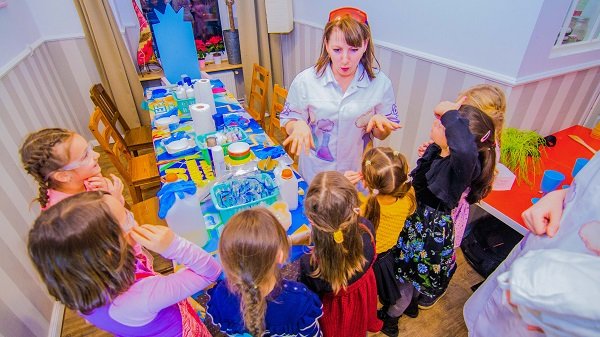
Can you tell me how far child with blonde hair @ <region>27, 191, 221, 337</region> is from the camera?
2.22 ft

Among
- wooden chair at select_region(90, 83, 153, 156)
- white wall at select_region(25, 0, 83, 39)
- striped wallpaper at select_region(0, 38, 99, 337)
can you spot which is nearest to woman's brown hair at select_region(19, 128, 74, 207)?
striped wallpaper at select_region(0, 38, 99, 337)

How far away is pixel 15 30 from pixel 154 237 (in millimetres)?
2365

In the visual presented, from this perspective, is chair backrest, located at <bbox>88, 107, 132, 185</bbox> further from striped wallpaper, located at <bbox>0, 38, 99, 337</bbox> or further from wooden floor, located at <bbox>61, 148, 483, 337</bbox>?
wooden floor, located at <bbox>61, 148, 483, 337</bbox>

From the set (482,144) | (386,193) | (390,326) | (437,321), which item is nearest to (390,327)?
(390,326)

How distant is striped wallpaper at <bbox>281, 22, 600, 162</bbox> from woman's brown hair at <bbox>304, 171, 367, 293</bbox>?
1212 millimetres

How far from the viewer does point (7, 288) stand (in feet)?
4.12

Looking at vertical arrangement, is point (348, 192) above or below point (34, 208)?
above

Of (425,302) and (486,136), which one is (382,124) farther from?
(425,302)

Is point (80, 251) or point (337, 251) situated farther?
point (337, 251)

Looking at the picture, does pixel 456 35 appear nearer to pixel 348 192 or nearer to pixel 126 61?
pixel 348 192

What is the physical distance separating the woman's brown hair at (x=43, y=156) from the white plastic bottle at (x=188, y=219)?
1.38 feet

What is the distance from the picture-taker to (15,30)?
2.10 metres

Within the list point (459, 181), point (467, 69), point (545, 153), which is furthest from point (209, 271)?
point (545, 153)

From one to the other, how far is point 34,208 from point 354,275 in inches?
70.3
